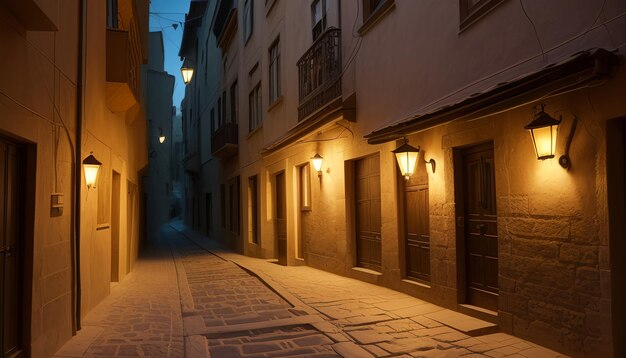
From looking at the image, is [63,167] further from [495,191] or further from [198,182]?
[198,182]

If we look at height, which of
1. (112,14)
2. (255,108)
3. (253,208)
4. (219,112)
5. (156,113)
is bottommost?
(253,208)

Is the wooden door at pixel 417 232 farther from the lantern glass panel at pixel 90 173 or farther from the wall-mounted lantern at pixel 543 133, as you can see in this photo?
the lantern glass panel at pixel 90 173

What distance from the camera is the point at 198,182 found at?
1179 inches

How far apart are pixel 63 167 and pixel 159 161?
24883mm

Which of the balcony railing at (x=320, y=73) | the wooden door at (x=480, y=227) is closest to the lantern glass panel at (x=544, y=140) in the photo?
the wooden door at (x=480, y=227)

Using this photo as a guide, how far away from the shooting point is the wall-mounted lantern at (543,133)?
467 cm

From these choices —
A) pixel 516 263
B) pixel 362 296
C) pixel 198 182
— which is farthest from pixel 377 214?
pixel 198 182

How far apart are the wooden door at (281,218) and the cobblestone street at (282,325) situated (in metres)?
3.31

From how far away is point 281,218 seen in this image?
13906mm

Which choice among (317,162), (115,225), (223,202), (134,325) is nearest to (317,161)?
(317,162)

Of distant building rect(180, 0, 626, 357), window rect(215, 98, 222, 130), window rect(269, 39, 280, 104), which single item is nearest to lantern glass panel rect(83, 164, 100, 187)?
distant building rect(180, 0, 626, 357)

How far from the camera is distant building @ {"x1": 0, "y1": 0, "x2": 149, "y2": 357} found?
14.4 feet

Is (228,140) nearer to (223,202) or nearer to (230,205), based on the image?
(230,205)

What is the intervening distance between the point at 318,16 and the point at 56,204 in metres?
7.82
